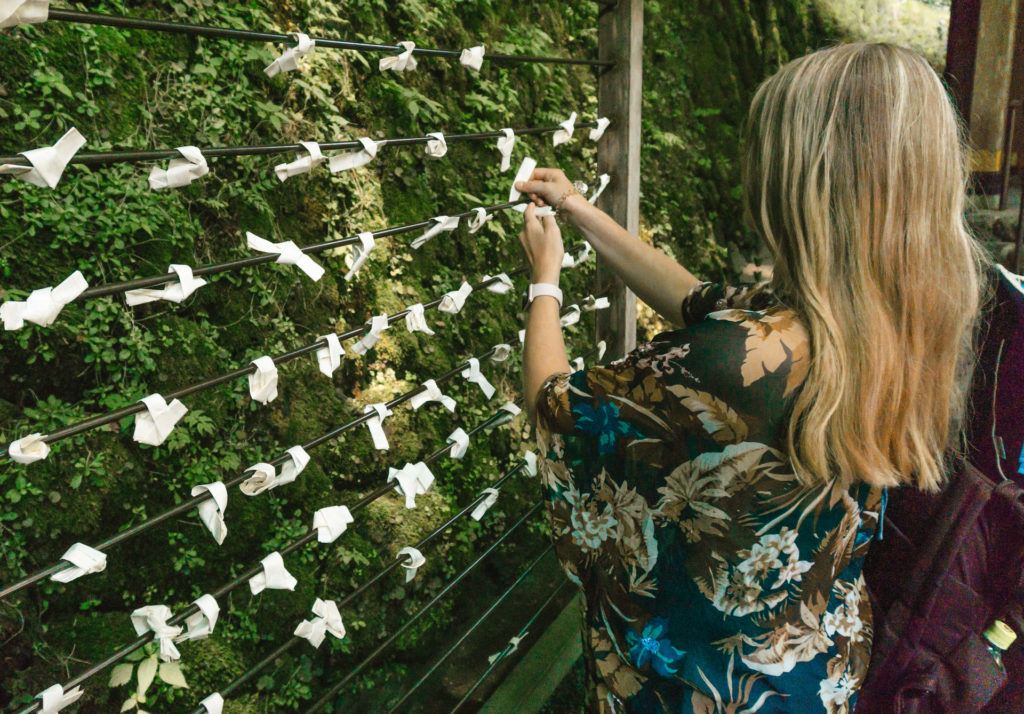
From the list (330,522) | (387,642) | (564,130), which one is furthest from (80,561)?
(564,130)

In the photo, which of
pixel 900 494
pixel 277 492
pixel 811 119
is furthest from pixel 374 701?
pixel 811 119

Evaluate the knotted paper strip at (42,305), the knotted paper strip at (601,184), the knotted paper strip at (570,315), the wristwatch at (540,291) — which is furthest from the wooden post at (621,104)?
the knotted paper strip at (42,305)

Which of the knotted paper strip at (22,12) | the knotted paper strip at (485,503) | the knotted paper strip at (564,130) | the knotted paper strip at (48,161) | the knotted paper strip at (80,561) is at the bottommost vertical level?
the knotted paper strip at (485,503)

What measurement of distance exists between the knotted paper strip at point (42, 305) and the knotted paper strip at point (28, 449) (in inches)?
5.7

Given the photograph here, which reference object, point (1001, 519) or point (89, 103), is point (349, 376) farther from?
point (1001, 519)

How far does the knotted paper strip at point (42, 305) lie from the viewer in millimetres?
908

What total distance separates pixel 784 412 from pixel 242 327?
1.76 metres

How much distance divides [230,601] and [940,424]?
6.71 ft

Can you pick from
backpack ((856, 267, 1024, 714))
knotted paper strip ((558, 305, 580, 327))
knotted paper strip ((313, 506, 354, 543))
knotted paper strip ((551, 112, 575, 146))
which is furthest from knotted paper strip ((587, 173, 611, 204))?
knotted paper strip ((313, 506, 354, 543))

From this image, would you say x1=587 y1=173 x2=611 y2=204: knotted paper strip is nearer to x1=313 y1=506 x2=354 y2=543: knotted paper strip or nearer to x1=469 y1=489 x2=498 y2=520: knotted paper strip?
x1=469 y1=489 x2=498 y2=520: knotted paper strip

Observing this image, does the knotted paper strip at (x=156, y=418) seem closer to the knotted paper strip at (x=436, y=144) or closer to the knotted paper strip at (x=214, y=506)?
the knotted paper strip at (x=214, y=506)

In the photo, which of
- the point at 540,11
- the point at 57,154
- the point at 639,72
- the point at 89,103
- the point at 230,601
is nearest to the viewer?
the point at 57,154

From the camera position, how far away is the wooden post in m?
2.05

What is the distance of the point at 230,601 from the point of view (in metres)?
2.32
